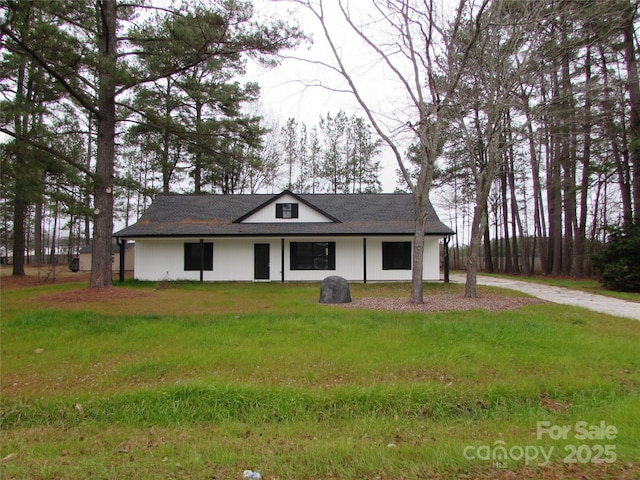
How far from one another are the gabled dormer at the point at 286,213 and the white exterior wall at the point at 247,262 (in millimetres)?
1073

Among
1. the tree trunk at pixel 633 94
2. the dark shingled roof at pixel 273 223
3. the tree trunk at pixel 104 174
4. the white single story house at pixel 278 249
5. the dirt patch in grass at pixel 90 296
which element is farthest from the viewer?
the white single story house at pixel 278 249

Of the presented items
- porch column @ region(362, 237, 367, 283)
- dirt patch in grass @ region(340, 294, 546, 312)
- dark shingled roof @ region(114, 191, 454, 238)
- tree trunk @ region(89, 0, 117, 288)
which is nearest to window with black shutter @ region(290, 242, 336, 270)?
dark shingled roof @ region(114, 191, 454, 238)

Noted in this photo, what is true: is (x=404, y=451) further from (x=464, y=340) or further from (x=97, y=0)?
(x=97, y=0)

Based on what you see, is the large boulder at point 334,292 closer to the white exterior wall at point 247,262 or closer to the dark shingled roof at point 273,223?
the dark shingled roof at point 273,223

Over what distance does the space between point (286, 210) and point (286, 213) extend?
15 centimetres

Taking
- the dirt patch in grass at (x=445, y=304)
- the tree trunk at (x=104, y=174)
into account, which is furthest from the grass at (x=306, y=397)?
the tree trunk at (x=104, y=174)

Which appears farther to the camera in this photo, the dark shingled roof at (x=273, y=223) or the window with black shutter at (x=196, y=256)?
the window with black shutter at (x=196, y=256)

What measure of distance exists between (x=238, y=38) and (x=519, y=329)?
1096 cm

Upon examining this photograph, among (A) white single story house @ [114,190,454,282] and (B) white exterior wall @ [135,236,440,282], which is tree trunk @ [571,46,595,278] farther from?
(B) white exterior wall @ [135,236,440,282]

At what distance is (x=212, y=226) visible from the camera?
59.8 feet

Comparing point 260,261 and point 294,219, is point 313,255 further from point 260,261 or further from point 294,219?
point 260,261

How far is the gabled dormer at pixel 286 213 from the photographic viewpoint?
1848 centimetres

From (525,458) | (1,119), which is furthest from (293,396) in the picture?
(1,119)

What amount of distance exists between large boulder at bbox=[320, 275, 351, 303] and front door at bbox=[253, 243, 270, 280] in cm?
782
